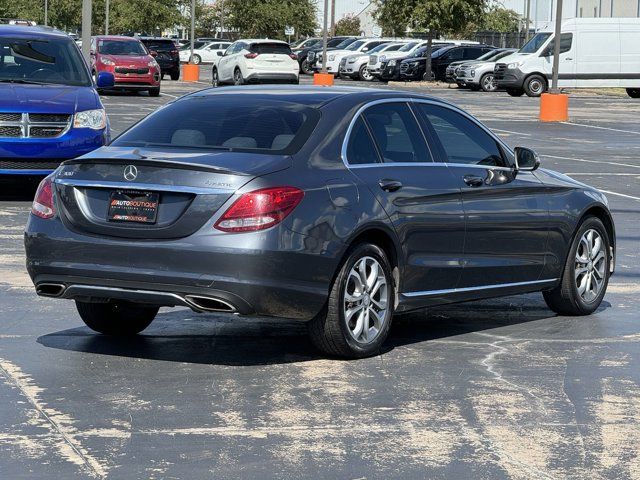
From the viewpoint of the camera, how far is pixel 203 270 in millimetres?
7594

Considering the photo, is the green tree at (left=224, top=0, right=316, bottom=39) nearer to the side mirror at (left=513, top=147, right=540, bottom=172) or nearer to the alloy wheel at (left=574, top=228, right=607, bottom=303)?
the alloy wheel at (left=574, top=228, right=607, bottom=303)

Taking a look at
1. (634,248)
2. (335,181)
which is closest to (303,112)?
(335,181)

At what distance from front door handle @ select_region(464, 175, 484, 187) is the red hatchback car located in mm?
35316

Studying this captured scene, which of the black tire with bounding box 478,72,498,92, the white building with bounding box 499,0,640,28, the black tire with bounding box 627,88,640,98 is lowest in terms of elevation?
the black tire with bounding box 627,88,640,98

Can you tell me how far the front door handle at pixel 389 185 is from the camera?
833 centimetres

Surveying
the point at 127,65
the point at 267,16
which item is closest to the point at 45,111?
the point at 127,65

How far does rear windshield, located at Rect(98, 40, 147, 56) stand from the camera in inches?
1784

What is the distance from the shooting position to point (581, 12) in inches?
3890

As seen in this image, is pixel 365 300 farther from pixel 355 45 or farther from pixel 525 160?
pixel 355 45

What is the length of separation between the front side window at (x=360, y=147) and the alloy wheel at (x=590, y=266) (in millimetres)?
2084

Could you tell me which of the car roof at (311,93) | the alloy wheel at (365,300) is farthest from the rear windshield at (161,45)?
the alloy wheel at (365,300)

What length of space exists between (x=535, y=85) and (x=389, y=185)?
140 ft

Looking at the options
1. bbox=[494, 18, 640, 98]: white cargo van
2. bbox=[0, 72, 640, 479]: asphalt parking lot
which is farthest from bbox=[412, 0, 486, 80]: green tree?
bbox=[0, 72, 640, 479]: asphalt parking lot

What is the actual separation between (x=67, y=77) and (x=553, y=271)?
8.83m
